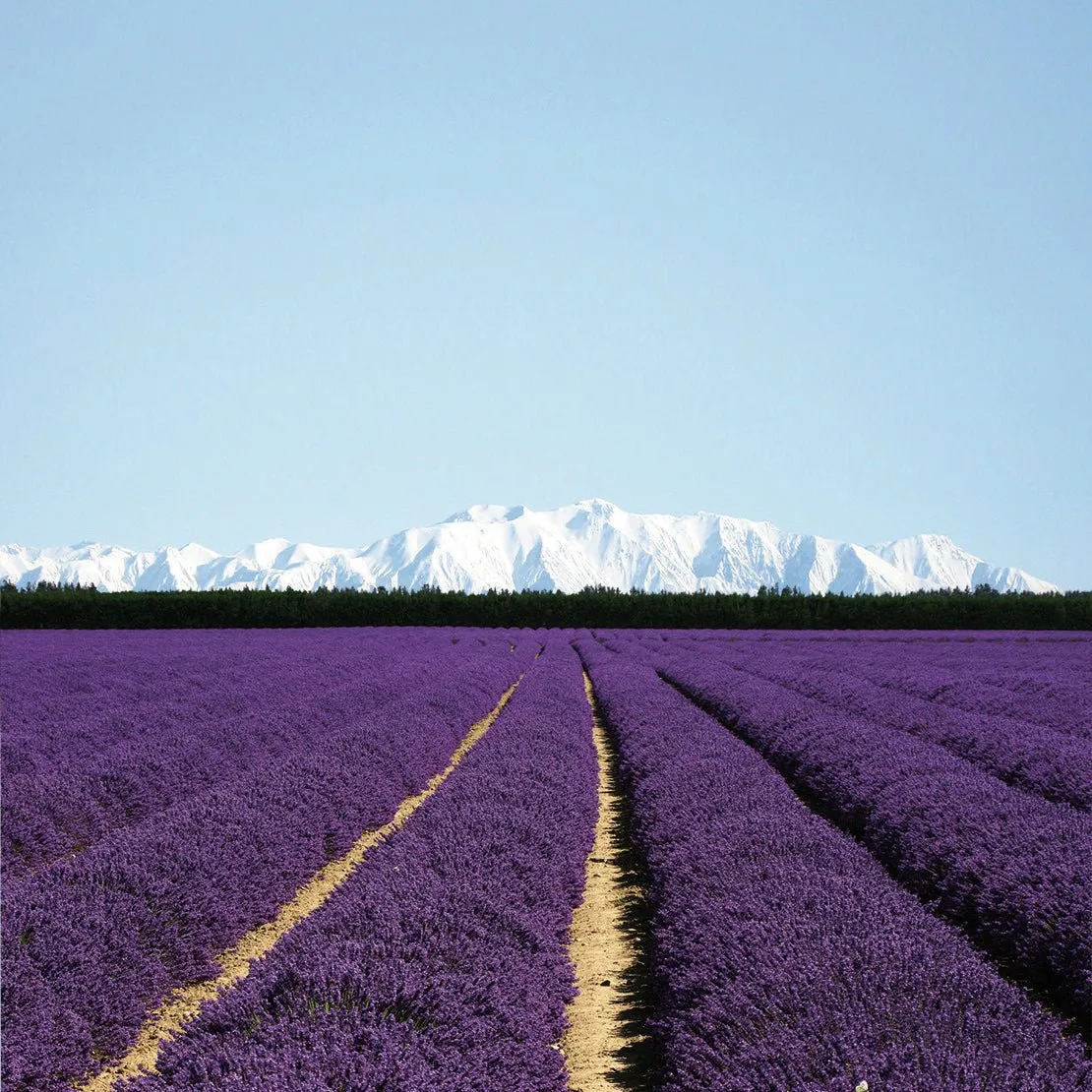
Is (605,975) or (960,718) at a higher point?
(960,718)

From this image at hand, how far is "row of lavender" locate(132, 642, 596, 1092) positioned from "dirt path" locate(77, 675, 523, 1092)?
0.26 m

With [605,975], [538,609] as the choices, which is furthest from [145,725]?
[538,609]

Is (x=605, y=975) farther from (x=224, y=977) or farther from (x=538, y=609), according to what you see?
(x=538, y=609)

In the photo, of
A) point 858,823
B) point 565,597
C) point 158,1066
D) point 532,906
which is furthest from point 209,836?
point 565,597

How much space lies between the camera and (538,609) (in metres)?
50.9

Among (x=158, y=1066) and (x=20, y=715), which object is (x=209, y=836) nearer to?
(x=158, y=1066)

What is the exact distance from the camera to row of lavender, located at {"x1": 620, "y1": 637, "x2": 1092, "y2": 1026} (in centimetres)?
452

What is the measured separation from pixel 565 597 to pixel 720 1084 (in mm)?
48772

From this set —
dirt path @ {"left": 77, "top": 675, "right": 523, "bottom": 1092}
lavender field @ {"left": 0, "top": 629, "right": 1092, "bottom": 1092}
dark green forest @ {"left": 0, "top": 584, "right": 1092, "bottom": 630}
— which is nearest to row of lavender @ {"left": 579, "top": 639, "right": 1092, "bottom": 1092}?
lavender field @ {"left": 0, "top": 629, "right": 1092, "bottom": 1092}

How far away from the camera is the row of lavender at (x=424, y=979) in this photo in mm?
2955

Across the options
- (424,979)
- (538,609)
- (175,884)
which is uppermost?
(538,609)

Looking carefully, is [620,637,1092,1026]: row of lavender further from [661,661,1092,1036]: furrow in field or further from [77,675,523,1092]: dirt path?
[77,675,523,1092]: dirt path

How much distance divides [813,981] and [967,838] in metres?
2.84

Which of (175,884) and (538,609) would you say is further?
(538,609)
